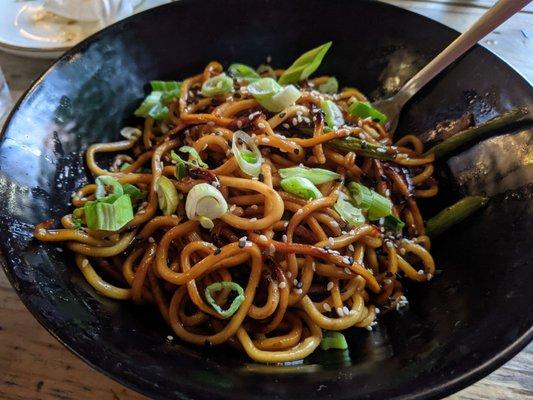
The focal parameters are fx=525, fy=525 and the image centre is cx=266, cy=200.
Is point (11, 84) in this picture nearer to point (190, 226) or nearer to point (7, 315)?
point (7, 315)

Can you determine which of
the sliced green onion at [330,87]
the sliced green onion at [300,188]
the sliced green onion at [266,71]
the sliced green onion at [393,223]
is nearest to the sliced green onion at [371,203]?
the sliced green onion at [393,223]

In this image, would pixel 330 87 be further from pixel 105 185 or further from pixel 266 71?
pixel 105 185

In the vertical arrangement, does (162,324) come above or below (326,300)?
below

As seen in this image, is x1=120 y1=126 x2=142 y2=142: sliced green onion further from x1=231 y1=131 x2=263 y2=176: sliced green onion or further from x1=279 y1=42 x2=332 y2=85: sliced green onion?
x1=279 y1=42 x2=332 y2=85: sliced green onion

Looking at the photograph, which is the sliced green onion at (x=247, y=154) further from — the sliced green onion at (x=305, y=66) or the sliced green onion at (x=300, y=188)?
the sliced green onion at (x=305, y=66)

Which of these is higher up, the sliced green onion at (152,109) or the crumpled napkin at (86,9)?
the crumpled napkin at (86,9)

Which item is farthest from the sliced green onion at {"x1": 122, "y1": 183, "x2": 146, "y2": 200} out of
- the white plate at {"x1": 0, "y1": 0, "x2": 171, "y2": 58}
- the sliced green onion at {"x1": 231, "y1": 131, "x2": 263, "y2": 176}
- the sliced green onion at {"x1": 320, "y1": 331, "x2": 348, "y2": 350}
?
the white plate at {"x1": 0, "y1": 0, "x2": 171, "y2": 58}

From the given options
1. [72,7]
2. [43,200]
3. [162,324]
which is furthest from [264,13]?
[162,324]
